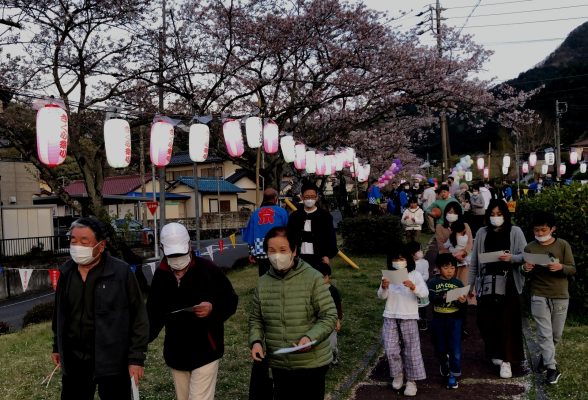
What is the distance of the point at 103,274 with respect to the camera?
372 cm

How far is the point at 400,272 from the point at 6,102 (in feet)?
53.4

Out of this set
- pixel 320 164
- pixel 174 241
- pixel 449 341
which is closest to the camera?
pixel 174 241

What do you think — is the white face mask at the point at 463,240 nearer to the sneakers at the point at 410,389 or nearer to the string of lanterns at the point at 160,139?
the sneakers at the point at 410,389

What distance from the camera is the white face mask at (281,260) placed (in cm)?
379

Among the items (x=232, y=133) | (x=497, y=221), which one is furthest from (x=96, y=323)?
(x=232, y=133)

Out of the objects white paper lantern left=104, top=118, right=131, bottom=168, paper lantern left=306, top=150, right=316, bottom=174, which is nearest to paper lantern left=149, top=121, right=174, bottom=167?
white paper lantern left=104, top=118, right=131, bottom=168

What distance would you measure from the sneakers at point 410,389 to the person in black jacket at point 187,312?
236cm

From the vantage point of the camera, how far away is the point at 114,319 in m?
3.67

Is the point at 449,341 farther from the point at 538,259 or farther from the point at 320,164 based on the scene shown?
the point at 320,164

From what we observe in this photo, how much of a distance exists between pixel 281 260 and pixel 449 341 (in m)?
2.76

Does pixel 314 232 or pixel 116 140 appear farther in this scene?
pixel 116 140

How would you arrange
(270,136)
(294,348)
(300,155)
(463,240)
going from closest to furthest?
(294,348), (463,240), (270,136), (300,155)

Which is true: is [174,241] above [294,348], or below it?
above

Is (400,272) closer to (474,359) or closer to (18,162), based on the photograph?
(474,359)
